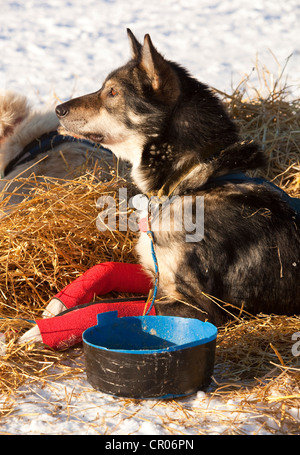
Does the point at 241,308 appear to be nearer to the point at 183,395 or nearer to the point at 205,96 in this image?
the point at 183,395

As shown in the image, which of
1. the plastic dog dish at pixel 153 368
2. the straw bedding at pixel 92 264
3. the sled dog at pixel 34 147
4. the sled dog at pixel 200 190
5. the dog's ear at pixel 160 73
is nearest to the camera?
the plastic dog dish at pixel 153 368

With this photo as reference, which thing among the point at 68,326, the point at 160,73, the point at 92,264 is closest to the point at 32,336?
the point at 68,326

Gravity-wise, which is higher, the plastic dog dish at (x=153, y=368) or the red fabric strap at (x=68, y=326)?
the plastic dog dish at (x=153, y=368)

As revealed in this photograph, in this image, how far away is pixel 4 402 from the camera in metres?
2.19

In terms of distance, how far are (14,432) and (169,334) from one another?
86 centimetres

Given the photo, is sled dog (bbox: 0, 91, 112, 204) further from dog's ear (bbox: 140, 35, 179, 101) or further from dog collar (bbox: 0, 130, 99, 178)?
dog's ear (bbox: 140, 35, 179, 101)

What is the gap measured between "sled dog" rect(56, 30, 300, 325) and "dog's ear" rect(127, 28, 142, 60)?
1.3 inches

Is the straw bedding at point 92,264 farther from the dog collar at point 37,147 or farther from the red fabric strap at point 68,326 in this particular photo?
the dog collar at point 37,147

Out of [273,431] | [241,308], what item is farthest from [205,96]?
[273,431]

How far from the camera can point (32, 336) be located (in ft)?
8.75

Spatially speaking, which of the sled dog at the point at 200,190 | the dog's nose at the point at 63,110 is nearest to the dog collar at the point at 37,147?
the dog's nose at the point at 63,110

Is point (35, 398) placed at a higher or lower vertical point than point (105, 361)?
lower

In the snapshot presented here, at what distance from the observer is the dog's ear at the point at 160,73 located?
2.96 m

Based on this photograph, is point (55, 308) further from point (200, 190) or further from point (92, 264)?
point (200, 190)
